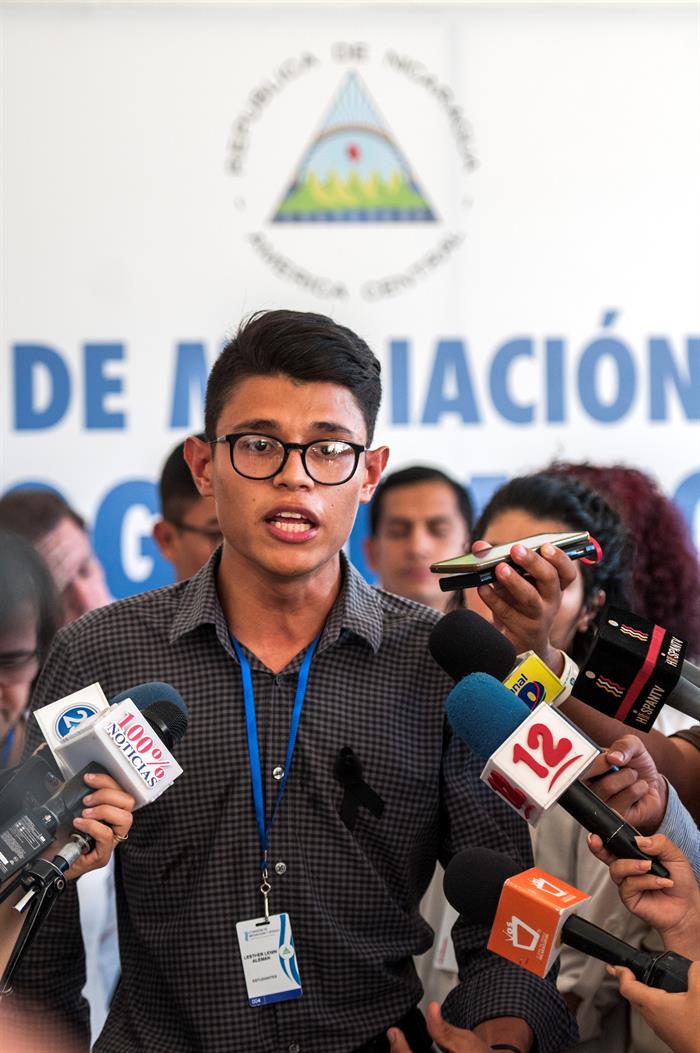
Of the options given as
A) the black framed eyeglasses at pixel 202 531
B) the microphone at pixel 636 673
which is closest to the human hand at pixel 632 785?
the microphone at pixel 636 673

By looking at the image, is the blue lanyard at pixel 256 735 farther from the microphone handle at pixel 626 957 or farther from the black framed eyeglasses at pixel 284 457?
the microphone handle at pixel 626 957

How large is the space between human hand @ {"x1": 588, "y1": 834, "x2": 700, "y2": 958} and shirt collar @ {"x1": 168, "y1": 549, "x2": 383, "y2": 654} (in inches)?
27.7

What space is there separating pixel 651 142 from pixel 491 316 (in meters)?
0.85

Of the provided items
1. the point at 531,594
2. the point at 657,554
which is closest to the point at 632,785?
the point at 531,594

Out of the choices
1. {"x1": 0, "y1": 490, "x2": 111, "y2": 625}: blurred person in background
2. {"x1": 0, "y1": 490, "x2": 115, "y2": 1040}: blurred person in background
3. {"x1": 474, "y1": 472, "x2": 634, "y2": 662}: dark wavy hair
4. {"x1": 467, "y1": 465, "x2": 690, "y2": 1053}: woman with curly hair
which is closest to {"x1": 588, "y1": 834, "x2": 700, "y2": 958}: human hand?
{"x1": 467, "y1": 465, "x2": 690, "y2": 1053}: woman with curly hair

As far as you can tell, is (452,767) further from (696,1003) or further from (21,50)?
(21,50)

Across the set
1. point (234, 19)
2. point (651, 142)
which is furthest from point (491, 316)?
point (234, 19)

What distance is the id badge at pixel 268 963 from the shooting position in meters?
1.95

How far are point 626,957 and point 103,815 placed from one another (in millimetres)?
669

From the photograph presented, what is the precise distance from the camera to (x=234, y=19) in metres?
4.28

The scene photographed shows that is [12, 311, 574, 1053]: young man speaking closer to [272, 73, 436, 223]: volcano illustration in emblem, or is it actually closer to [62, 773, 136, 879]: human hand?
[62, 773, 136, 879]: human hand

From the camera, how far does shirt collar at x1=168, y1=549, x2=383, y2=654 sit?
213 centimetres

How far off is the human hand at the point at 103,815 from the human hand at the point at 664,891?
1.95 feet

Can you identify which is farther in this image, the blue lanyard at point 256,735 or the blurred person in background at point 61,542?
the blurred person in background at point 61,542
